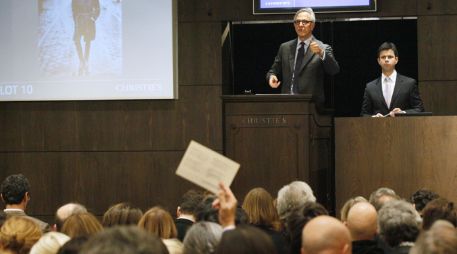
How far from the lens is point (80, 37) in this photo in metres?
8.59

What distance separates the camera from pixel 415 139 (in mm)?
6762

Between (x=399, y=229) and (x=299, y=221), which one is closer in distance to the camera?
(x=399, y=229)

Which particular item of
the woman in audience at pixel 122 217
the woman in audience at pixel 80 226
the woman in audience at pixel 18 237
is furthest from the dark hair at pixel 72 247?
the woman in audience at pixel 122 217

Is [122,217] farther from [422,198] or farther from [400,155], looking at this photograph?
[400,155]

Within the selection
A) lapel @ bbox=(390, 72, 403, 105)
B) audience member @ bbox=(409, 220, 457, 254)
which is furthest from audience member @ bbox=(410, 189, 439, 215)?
audience member @ bbox=(409, 220, 457, 254)

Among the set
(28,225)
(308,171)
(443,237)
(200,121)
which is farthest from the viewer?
(200,121)

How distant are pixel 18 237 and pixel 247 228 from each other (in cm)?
164

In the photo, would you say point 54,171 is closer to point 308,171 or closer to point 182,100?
point 182,100

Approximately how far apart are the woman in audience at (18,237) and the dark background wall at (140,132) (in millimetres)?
4625

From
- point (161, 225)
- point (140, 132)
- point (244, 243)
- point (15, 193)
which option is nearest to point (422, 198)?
point (161, 225)

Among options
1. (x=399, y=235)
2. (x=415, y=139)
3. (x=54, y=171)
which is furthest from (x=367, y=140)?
(x=54, y=171)

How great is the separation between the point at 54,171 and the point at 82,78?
1.09m

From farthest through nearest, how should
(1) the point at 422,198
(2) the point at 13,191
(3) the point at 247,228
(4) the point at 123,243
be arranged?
1. (2) the point at 13,191
2. (1) the point at 422,198
3. (3) the point at 247,228
4. (4) the point at 123,243

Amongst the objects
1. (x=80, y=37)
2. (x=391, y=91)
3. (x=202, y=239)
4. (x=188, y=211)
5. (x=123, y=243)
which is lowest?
(x=188, y=211)
